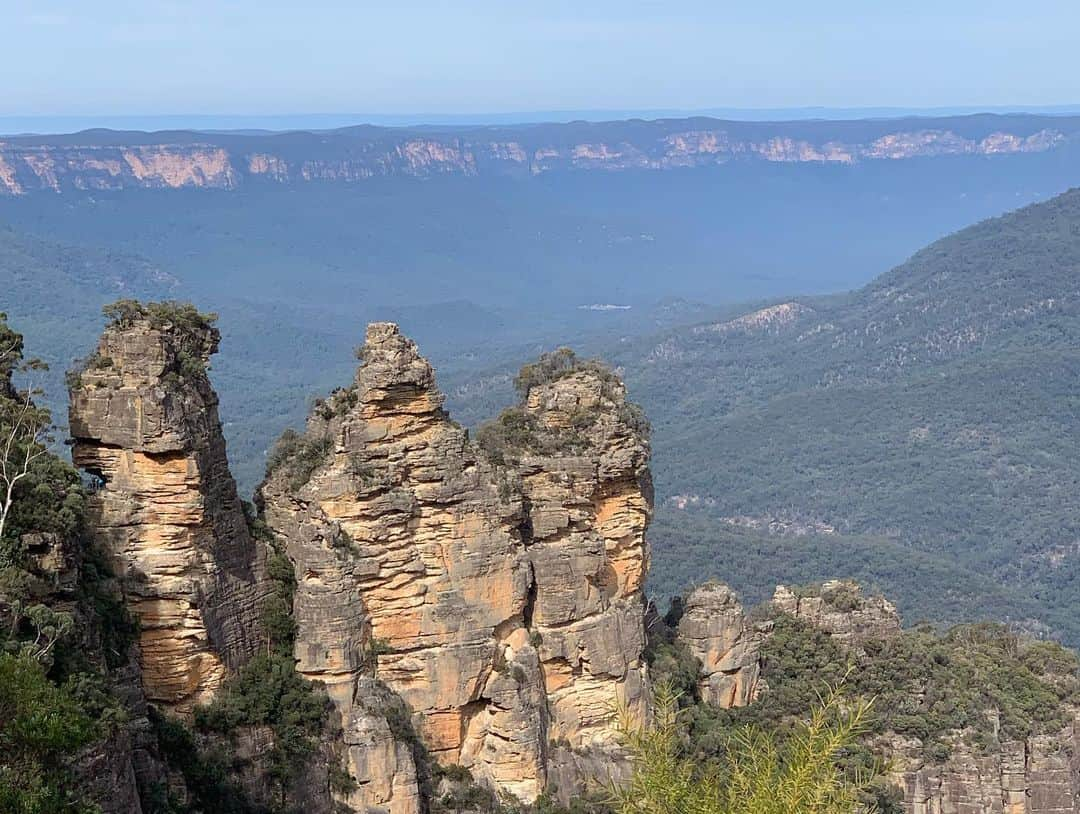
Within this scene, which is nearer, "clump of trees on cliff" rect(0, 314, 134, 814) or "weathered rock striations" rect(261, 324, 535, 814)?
"clump of trees on cliff" rect(0, 314, 134, 814)

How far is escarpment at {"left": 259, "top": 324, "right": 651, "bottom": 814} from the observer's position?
2467 cm

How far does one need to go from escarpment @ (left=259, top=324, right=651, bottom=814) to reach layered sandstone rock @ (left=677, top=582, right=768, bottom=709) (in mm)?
3907

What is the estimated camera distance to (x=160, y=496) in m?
Result: 23.1

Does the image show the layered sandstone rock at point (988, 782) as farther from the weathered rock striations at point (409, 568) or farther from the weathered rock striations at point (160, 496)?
the weathered rock striations at point (160, 496)

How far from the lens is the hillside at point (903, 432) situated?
7856cm

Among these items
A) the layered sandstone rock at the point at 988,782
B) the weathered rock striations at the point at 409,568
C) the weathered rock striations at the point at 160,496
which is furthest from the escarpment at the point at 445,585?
the layered sandstone rock at the point at 988,782

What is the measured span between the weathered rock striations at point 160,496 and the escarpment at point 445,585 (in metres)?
1.80

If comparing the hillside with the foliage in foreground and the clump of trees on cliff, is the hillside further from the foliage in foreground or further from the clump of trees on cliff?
the foliage in foreground

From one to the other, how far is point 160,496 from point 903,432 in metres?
102

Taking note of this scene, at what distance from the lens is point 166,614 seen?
22.9 metres

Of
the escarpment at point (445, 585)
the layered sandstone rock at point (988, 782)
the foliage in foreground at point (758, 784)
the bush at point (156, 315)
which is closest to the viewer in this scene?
the foliage in foreground at point (758, 784)

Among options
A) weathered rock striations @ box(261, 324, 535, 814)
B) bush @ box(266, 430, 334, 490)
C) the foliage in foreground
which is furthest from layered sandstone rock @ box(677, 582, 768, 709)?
the foliage in foreground

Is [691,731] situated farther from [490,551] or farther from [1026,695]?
[1026,695]

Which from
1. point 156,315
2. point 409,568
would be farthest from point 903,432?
point 156,315
